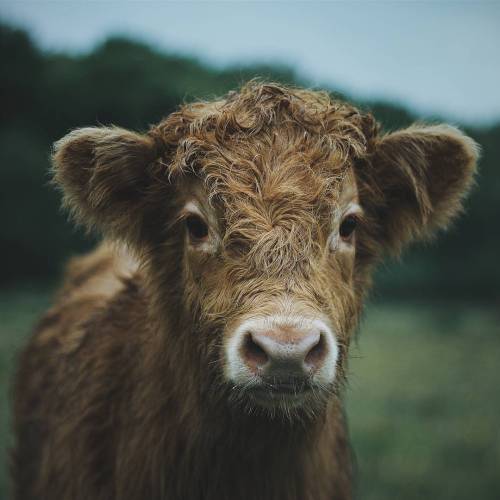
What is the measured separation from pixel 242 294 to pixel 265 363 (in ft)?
1.25

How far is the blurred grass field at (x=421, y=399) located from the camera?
21.9 feet

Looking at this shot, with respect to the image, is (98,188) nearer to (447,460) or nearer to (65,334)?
(65,334)

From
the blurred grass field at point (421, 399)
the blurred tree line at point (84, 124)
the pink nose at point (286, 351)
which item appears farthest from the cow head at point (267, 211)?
the blurred tree line at point (84, 124)

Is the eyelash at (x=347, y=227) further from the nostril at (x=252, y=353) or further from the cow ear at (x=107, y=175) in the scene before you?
the cow ear at (x=107, y=175)

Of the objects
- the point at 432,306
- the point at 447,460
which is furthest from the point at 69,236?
the point at 447,460

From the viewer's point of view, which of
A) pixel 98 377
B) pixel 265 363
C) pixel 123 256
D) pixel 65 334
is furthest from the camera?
pixel 123 256

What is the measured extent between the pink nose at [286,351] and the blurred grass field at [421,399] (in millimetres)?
972

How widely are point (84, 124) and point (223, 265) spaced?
1243 cm

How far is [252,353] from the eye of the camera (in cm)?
234

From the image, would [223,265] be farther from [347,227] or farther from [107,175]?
[107,175]

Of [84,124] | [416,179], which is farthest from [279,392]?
[84,124]

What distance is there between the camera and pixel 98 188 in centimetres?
322

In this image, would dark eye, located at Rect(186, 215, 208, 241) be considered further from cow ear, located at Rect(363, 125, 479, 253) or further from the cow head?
cow ear, located at Rect(363, 125, 479, 253)

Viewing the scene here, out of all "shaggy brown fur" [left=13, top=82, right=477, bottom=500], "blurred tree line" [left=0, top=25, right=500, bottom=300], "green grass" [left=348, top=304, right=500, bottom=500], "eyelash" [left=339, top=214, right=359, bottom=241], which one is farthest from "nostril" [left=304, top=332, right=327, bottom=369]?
"blurred tree line" [left=0, top=25, right=500, bottom=300]
